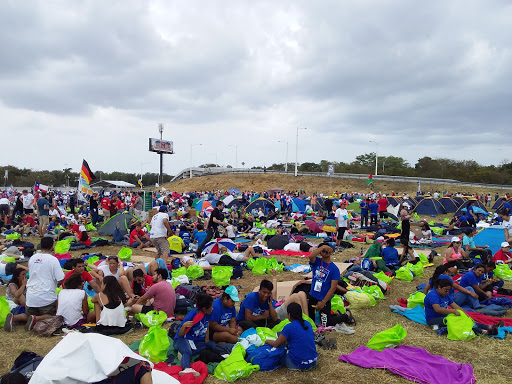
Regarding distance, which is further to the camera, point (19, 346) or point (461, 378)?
point (19, 346)

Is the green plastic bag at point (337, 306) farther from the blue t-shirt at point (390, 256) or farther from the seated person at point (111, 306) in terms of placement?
the blue t-shirt at point (390, 256)

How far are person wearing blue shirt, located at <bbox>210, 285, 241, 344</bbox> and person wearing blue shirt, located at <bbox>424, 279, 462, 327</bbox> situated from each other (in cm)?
289

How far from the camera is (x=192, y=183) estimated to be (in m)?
55.6

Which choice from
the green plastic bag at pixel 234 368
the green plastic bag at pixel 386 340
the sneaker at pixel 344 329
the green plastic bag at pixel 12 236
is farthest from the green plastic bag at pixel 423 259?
the green plastic bag at pixel 12 236

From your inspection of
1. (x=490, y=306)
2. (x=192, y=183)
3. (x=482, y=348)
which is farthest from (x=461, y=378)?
(x=192, y=183)

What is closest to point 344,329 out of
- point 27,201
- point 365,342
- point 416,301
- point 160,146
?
point 365,342

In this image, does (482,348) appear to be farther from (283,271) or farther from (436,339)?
(283,271)

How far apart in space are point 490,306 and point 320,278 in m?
3.08

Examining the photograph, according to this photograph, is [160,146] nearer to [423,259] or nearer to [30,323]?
[423,259]

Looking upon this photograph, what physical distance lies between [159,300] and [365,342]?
2913mm

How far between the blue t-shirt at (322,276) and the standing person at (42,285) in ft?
12.2

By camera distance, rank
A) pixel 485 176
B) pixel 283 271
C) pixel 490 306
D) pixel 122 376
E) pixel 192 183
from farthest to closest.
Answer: pixel 192 183
pixel 485 176
pixel 283 271
pixel 490 306
pixel 122 376

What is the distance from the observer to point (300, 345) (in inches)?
163

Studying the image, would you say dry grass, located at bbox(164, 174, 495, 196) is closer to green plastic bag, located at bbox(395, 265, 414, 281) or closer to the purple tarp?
green plastic bag, located at bbox(395, 265, 414, 281)
